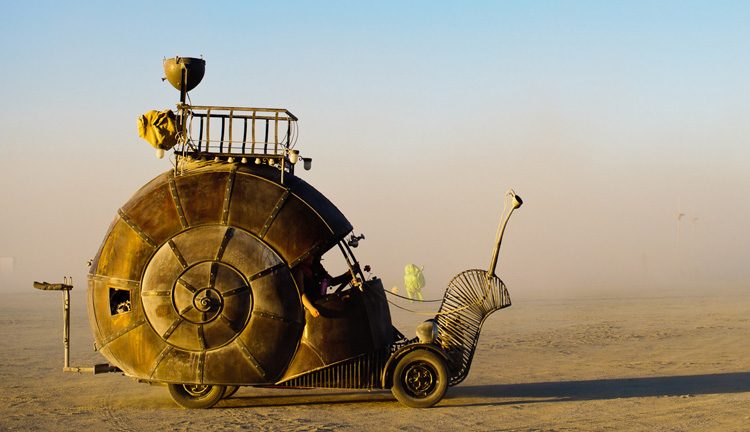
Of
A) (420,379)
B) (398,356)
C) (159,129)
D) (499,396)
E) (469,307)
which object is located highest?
(159,129)

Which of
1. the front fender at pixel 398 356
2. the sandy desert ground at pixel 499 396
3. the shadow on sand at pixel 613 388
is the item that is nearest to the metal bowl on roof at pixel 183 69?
the sandy desert ground at pixel 499 396

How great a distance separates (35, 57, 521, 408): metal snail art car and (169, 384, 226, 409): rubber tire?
0.05 feet

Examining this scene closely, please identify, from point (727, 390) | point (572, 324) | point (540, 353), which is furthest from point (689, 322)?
point (727, 390)

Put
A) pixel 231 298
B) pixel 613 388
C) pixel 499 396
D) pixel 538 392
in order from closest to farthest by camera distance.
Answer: pixel 231 298
pixel 499 396
pixel 538 392
pixel 613 388

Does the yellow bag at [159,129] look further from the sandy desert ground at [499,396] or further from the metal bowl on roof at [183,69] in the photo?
the sandy desert ground at [499,396]

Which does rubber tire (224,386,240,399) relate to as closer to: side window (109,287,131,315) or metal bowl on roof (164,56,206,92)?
side window (109,287,131,315)

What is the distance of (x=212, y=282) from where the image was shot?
35.3 ft

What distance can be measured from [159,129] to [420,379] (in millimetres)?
5295

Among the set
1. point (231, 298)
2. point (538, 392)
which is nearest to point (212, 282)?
point (231, 298)

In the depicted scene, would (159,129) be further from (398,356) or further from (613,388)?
(613,388)

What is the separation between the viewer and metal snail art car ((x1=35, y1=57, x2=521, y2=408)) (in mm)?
10719

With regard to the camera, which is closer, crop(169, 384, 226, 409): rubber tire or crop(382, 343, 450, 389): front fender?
crop(382, 343, 450, 389): front fender

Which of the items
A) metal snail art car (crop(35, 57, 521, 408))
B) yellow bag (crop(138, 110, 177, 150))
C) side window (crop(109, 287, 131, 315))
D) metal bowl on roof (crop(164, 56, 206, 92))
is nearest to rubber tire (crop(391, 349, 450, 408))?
metal snail art car (crop(35, 57, 521, 408))

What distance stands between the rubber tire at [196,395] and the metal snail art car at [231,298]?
15 mm
